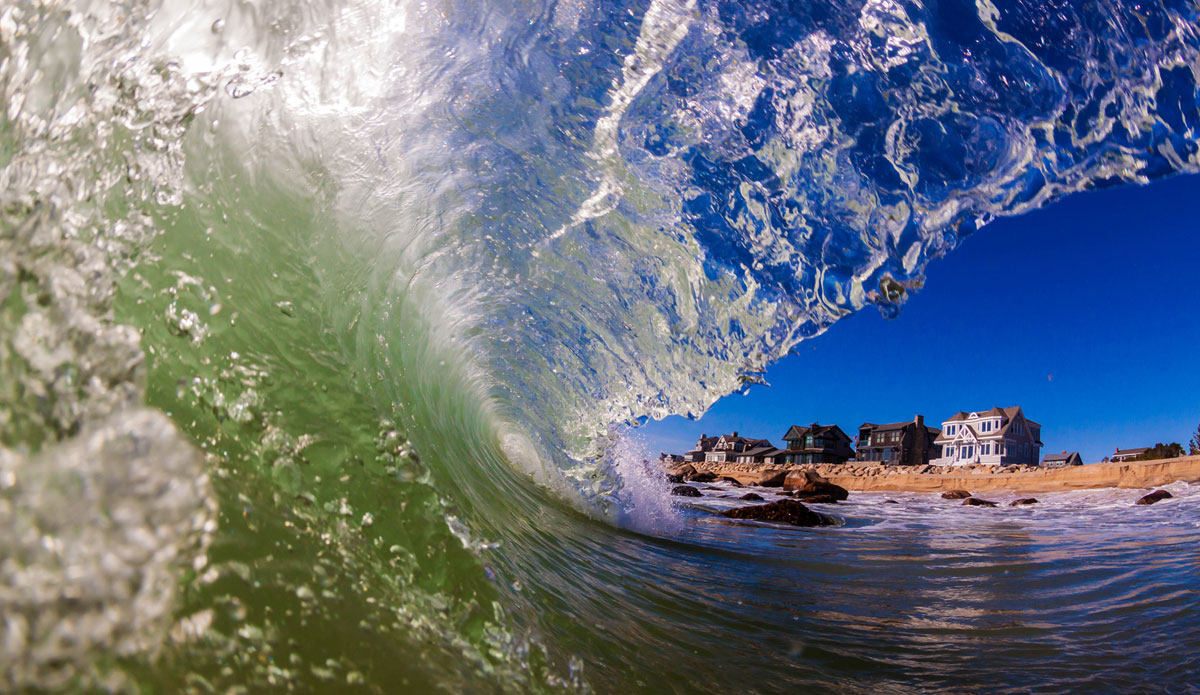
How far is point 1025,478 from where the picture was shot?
31.4m

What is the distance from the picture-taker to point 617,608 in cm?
422

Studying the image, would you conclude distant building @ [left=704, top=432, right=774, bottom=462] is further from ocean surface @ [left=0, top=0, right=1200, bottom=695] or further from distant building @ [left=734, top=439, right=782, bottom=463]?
ocean surface @ [left=0, top=0, right=1200, bottom=695]

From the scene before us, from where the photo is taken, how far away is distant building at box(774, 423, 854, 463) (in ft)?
210

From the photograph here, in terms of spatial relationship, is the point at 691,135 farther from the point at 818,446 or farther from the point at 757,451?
the point at 757,451

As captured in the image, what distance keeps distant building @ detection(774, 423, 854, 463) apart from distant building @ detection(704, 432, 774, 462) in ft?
18.9

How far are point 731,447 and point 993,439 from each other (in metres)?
27.8

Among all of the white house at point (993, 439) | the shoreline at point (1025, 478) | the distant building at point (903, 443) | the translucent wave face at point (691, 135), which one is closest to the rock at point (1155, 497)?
the shoreline at point (1025, 478)

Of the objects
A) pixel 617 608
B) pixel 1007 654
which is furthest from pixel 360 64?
pixel 1007 654

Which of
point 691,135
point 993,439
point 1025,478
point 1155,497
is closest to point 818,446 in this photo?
point 993,439

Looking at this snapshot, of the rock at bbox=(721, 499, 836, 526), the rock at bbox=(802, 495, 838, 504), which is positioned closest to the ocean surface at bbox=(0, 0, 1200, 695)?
the rock at bbox=(721, 499, 836, 526)

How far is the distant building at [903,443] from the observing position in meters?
58.2

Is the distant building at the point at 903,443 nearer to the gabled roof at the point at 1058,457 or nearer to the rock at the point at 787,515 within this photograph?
the gabled roof at the point at 1058,457

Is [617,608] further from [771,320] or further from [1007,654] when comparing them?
[771,320]

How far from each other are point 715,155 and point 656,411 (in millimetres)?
A: 4282
